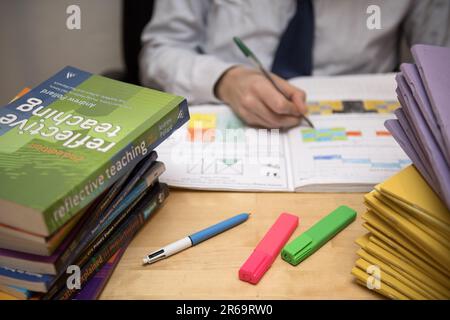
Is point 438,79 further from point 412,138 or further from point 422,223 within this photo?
point 422,223

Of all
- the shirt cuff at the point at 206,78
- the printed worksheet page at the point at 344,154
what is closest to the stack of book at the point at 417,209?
the printed worksheet page at the point at 344,154

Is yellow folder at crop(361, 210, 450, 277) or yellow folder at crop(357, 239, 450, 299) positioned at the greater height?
yellow folder at crop(361, 210, 450, 277)

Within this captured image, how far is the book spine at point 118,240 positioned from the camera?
56 cm

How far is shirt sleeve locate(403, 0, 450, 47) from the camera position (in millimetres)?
1098

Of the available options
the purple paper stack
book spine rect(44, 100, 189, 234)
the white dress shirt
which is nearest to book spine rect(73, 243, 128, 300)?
book spine rect(44, 100, 189, 234)

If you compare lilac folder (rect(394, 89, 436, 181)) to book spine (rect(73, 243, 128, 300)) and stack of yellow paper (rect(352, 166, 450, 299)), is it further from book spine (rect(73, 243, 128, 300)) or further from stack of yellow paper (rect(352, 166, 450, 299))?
book spine (rect(73, 243, 128, 300))

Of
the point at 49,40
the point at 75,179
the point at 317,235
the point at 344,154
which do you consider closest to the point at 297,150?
the point at 344,154

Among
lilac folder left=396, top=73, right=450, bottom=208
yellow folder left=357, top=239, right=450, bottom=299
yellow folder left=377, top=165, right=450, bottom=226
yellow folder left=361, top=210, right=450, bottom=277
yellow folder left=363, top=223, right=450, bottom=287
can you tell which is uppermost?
lilac folder left=396, top=73, right=450, bottom=208

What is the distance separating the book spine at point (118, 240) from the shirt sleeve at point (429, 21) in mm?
759

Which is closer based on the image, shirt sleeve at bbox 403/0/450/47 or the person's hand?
the person's hand

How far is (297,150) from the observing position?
813 millimetres

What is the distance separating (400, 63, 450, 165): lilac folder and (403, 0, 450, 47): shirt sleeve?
567 millimetres

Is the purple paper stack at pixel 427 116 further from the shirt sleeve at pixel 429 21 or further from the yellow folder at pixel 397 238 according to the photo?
the shirt sleeve at pixel 429 21
